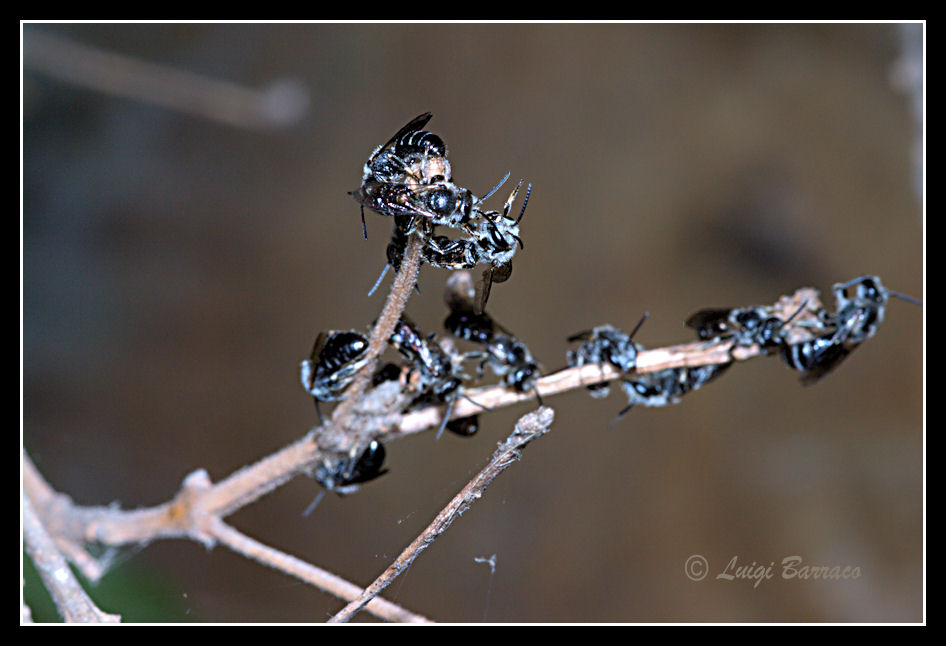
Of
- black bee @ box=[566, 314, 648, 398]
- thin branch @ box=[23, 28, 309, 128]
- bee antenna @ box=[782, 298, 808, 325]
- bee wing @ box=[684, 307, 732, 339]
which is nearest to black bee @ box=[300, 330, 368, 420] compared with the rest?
black bee @ box=[566, 314, 648, 398]

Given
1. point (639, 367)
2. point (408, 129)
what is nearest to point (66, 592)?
point (408, 129)

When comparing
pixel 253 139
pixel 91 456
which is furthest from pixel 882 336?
pixel 91 456

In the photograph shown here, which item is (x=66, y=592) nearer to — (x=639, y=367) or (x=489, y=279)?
(x=489, y=279)

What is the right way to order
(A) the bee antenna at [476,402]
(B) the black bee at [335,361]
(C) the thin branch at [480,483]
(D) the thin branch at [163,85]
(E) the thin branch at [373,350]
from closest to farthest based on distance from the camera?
1. (C) the thin branch at [480,483]
2. (E) the thin branch at [373,350]
3. (B) the black bee at [335,361]
4. (A) the bee antenna at [476,402]
5. (D) the thin branch at [163,85]

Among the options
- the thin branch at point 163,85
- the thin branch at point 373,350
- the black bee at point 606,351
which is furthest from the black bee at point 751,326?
the thin branch at point 163,85

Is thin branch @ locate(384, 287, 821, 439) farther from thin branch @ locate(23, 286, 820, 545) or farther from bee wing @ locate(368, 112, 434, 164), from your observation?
bee wing @ locate(368, 112, 434, 164)

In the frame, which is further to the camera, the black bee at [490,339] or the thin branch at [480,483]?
the black bee at [490,339]

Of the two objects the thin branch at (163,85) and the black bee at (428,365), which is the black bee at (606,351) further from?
the thin branch at (163,85)
